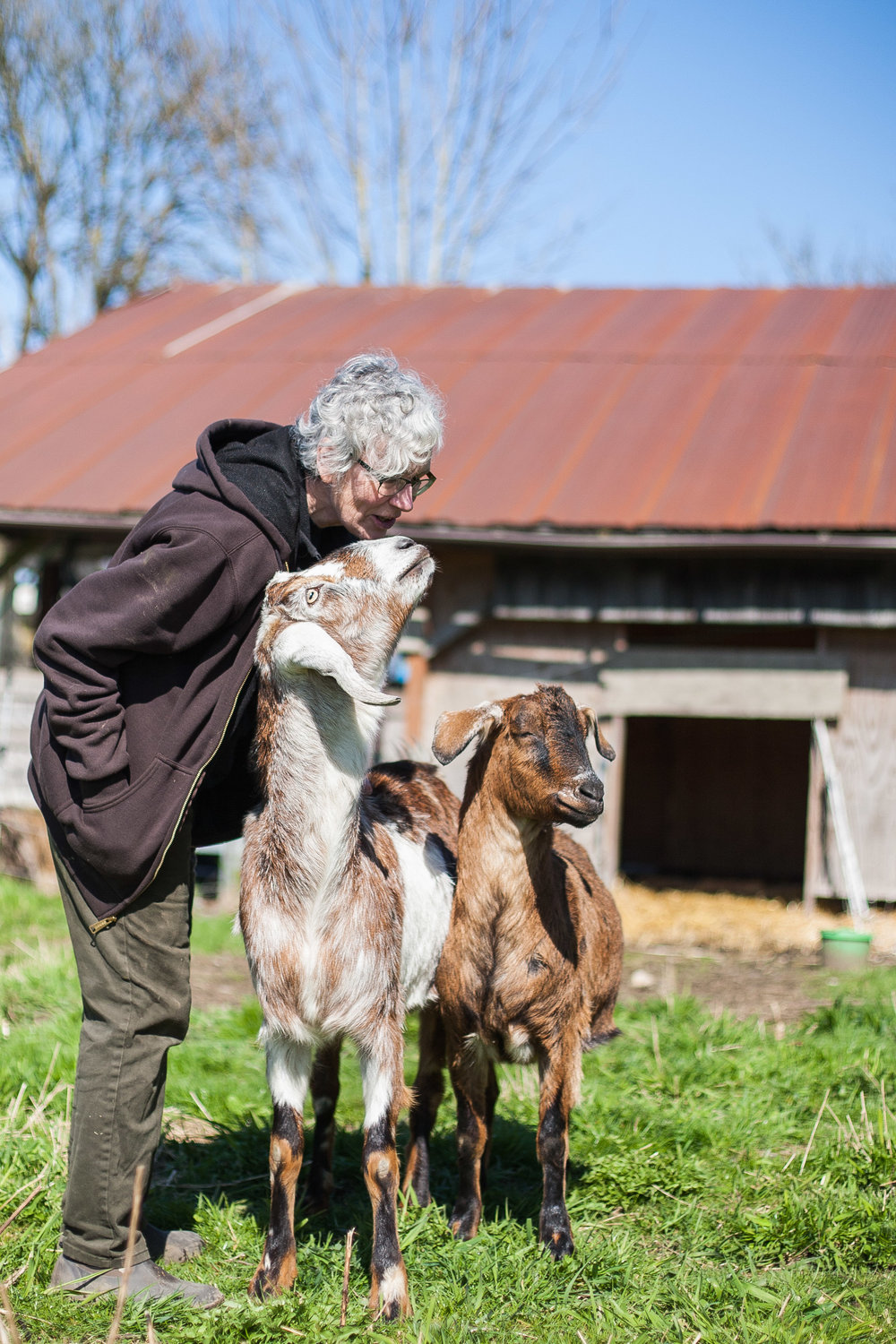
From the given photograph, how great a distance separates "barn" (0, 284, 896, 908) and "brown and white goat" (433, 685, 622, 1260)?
143 inches

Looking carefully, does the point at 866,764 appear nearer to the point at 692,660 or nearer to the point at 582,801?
the point at 692,660

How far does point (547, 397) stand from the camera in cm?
1072

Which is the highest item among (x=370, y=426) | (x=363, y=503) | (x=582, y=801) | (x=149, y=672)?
(x=370, y=426)

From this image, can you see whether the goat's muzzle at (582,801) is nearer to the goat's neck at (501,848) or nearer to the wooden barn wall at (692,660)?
the goat's neck at (501,848)

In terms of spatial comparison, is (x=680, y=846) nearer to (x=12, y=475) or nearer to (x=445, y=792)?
(x=12, y=475)

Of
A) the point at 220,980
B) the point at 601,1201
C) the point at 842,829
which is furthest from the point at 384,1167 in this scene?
the point at 842,829

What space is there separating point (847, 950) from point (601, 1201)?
4271mm

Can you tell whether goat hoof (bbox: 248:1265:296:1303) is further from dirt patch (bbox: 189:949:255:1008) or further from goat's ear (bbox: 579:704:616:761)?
dirt patch (bbox: 189:949:255:1008)

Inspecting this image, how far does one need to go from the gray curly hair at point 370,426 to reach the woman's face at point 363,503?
0.13ft

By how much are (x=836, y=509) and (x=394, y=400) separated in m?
6.02

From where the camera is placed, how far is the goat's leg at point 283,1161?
3.12 meters

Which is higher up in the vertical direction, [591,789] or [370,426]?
[370,426]

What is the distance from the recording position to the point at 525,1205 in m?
3.83

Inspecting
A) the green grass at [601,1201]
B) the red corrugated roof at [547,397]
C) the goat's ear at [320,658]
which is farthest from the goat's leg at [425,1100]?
the red corrugated roof at [547,397]
